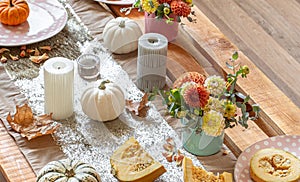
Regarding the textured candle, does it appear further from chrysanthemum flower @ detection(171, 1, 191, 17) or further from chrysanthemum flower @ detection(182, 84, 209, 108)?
chrysanthemum flower @ detection(182, 84, 209, 108)

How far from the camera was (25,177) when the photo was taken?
Answer: 5.76ft

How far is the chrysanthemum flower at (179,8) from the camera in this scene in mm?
2137

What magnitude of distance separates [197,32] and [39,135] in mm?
674

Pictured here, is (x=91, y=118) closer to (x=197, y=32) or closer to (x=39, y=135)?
(x=39, y=135)

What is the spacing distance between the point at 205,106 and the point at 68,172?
1.23ft

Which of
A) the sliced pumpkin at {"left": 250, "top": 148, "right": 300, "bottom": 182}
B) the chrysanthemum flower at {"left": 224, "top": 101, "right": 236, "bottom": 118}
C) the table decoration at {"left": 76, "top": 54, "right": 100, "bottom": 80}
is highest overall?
the chrysanthemum flower at {"left": 224, "top": 101, "right": 236, "bottom": 118}

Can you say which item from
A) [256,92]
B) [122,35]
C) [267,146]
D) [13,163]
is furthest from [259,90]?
[13,163]

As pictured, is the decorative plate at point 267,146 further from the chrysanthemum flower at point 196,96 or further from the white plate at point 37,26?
the white plate at point 37,26

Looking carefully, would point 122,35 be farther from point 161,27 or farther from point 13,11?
point 13,11

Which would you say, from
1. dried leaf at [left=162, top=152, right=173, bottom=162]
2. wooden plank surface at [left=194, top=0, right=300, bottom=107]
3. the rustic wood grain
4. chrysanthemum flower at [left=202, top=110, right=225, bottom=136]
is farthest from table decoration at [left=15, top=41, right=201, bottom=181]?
wooden plank surface at [left=194, top=0, right=300, bottom=107]

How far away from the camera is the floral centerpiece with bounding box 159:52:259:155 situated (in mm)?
1737

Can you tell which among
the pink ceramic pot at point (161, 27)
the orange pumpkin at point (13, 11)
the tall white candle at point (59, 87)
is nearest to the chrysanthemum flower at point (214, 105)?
the tall white candle at point (59, 87)

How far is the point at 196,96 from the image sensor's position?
174cm

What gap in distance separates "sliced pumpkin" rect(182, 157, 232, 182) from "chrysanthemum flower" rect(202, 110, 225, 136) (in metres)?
0.09
